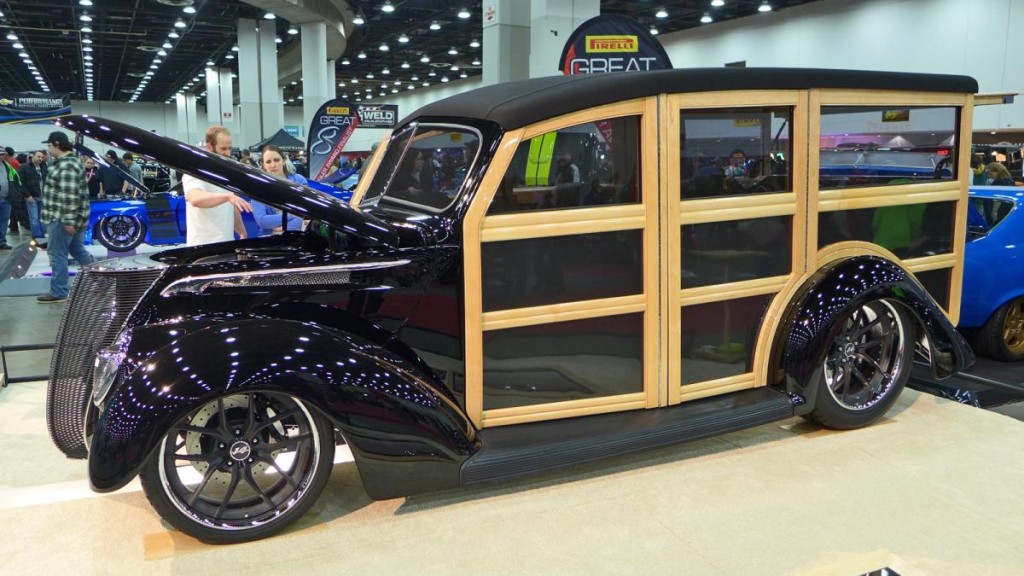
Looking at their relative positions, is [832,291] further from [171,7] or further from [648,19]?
[171,7]

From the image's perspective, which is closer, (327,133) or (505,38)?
(505,38)

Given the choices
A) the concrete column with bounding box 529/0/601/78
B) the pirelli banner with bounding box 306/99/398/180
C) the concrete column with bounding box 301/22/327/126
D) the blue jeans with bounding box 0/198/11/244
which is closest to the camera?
the concrete column with bounding box 529/0/601/78

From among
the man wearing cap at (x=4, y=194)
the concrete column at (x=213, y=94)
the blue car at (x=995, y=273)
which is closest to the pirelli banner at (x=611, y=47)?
the blue car at (x=995, y=273)

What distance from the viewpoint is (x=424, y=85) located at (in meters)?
35.8

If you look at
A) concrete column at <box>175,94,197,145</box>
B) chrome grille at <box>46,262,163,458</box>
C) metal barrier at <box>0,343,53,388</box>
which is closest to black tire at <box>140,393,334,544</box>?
chrome grille at <box>46,262,163,458</box>

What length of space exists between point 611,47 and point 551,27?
1332 mm

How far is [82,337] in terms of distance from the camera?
2.87 m

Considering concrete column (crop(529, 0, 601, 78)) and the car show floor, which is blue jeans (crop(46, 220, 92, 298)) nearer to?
the car show floor

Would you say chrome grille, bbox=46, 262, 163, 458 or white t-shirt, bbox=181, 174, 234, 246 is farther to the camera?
white t-shirt, bbox=181, 174, 234, 246

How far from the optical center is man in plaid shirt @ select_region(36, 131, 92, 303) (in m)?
6.89

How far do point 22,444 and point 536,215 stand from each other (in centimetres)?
270

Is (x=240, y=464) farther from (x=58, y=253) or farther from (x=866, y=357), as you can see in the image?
(x=58, y=253)

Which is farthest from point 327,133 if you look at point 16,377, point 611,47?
point 16,377

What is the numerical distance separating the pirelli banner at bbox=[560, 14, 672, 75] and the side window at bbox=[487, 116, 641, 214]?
12.2ft
